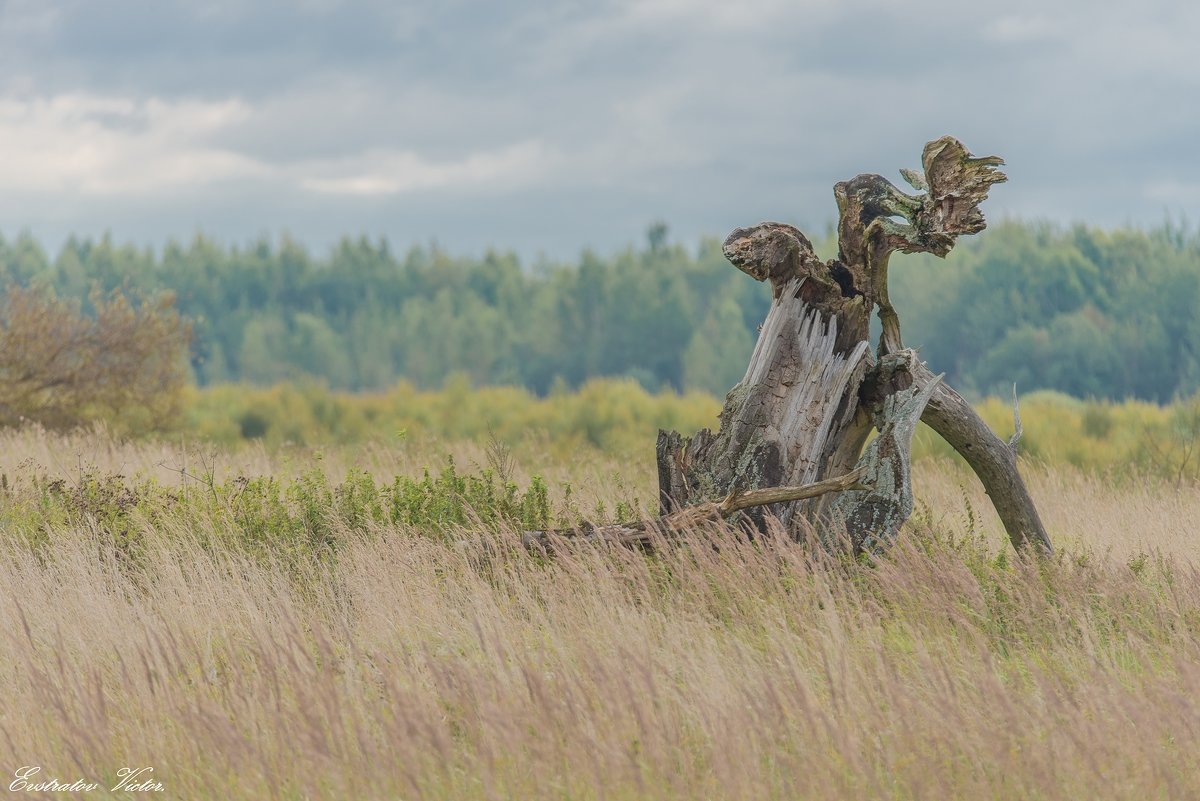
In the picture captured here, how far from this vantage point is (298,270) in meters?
71.7

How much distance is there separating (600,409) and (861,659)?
18886mm

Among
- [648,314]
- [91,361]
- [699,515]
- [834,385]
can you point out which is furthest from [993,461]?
[648,314]

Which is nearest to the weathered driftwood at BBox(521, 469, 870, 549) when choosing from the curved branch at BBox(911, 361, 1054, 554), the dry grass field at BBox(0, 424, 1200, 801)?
the dry grass field at BBox(0, 424, 1200, 801)

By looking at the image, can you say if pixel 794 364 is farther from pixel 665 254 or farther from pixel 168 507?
pixel 665 254

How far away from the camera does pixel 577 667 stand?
A: 5258 mm

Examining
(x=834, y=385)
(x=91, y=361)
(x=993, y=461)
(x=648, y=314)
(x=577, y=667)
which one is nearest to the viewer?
(x=577, y=667)

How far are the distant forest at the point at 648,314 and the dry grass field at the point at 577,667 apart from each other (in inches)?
1592

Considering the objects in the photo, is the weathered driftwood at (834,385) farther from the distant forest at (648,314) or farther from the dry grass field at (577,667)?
the distant forest at (648,314)

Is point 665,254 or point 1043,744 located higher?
point 665,254

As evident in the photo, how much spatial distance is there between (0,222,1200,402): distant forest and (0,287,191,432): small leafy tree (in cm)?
2682

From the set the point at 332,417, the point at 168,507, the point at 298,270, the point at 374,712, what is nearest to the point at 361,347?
the point at 298,270

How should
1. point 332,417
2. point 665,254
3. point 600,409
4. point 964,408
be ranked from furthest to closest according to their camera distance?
point 665,254 → point 332,417 → point 600,409 → point 964,408

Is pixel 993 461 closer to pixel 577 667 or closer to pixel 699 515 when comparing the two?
pixel 699 515

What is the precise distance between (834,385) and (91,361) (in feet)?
49.4
